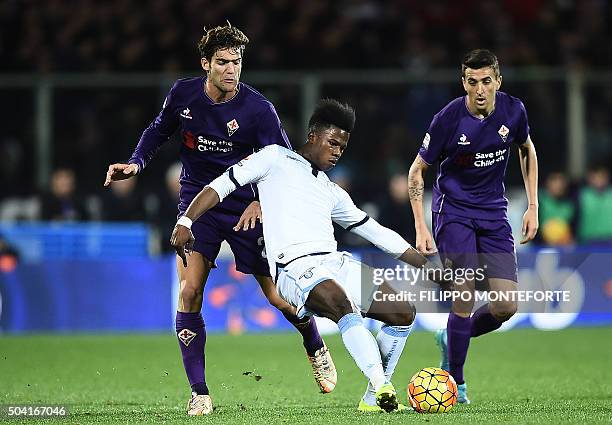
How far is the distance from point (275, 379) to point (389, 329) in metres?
2.40

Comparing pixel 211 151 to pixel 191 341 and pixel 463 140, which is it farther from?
pixel 463 140

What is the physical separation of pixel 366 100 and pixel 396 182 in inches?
52.1

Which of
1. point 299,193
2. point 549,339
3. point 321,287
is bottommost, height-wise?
point 549,339

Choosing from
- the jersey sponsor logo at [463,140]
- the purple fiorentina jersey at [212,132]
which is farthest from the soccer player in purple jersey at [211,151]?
the jersey sponsor logo at [463,140]

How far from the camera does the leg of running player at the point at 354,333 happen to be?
653cm

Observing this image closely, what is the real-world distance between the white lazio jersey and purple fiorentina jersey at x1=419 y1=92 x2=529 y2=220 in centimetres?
95

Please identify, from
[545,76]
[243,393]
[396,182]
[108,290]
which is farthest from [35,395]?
[545,76]

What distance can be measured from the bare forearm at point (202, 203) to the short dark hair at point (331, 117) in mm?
753

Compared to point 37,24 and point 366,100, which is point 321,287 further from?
point 37,24

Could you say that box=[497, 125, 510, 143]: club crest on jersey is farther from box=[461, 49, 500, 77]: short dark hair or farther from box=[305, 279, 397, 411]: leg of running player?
box=[305, 279, 397, 411]: leg of running player

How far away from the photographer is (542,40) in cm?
1700

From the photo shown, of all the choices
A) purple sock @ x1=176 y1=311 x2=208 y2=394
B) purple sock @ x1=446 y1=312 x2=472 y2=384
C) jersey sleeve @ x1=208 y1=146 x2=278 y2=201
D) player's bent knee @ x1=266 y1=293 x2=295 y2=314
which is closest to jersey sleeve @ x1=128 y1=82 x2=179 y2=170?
jersey sleeve @ x1=208 y1=146 x2=278 y2=201

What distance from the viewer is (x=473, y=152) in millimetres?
7910

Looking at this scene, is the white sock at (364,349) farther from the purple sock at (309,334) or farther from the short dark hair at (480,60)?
the short dark hair at (480,60)
